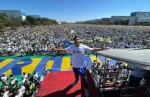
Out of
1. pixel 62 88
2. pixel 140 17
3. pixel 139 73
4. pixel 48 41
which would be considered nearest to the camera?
pixel 139 73

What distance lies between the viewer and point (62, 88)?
605 centimetres

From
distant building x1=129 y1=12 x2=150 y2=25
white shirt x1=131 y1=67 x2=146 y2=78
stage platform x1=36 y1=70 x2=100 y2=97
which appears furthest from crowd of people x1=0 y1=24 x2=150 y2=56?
distant building x1=129 y1=12 x2=150 y2=25

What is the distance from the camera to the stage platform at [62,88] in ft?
18.1

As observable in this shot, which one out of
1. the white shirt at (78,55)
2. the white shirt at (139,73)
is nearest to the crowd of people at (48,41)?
the white shirt at (78,55)

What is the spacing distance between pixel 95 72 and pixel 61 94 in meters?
1.15

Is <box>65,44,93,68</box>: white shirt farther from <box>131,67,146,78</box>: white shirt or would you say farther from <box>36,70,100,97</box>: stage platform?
<box>131,67,146,78</box>: white shirt

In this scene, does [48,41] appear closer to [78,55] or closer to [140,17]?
[78,55]

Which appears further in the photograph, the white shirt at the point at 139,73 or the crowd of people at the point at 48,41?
the crowd of people at the point at 48,41

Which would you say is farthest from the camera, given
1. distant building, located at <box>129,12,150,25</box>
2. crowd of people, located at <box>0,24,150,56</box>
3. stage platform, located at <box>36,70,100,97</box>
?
distant building, located at <box>129,12,150,25</box>

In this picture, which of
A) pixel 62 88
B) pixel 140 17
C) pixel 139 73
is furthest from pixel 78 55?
pixel 140 17

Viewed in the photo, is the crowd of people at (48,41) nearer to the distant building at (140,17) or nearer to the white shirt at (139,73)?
the white shirt at (139,73)

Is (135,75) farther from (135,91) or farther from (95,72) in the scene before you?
(95,72)

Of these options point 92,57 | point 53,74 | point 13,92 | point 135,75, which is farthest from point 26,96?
point 92,57

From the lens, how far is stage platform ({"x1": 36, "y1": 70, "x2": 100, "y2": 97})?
18.1 ft
